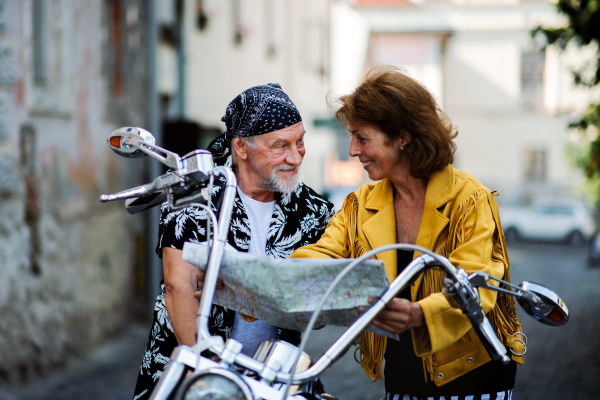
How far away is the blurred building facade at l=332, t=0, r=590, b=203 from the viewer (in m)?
37.4

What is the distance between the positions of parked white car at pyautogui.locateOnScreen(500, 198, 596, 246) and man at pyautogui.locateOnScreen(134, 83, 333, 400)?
24.5m

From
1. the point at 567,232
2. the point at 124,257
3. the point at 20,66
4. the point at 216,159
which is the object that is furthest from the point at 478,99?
the point at 216,159

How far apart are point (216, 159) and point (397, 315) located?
1271mm

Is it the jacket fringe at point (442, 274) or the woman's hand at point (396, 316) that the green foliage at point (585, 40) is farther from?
the woman's hand at point (396, 316)

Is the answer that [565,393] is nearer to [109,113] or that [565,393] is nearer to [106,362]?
[106,362]

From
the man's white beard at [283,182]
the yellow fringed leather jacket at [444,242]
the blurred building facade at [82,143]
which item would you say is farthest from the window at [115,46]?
the yellow fringed leather jacket at [444,242]

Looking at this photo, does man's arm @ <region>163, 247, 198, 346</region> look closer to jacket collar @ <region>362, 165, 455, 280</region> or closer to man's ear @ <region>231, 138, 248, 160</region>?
man's ear @ <region>231, 138, 248, 160</region>

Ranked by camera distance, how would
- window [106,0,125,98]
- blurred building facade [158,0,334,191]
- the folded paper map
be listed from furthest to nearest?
blurred building facade [158,0,334,191] → window [106,0,125,98] → the folded paper map

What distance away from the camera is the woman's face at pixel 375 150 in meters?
2.64

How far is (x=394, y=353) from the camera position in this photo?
2.74 meters

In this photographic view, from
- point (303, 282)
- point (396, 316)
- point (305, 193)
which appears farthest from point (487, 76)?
point (303, 282)

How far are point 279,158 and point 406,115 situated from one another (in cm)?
48

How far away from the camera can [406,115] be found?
2.62 m

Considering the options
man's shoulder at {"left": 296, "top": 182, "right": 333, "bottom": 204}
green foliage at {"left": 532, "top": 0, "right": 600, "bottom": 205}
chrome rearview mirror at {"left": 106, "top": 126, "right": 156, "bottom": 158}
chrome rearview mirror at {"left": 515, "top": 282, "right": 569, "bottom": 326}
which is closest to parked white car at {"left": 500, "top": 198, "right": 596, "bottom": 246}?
green foliage at {"left": 532, "top": 0, "right": 600, "bottom": 205}
